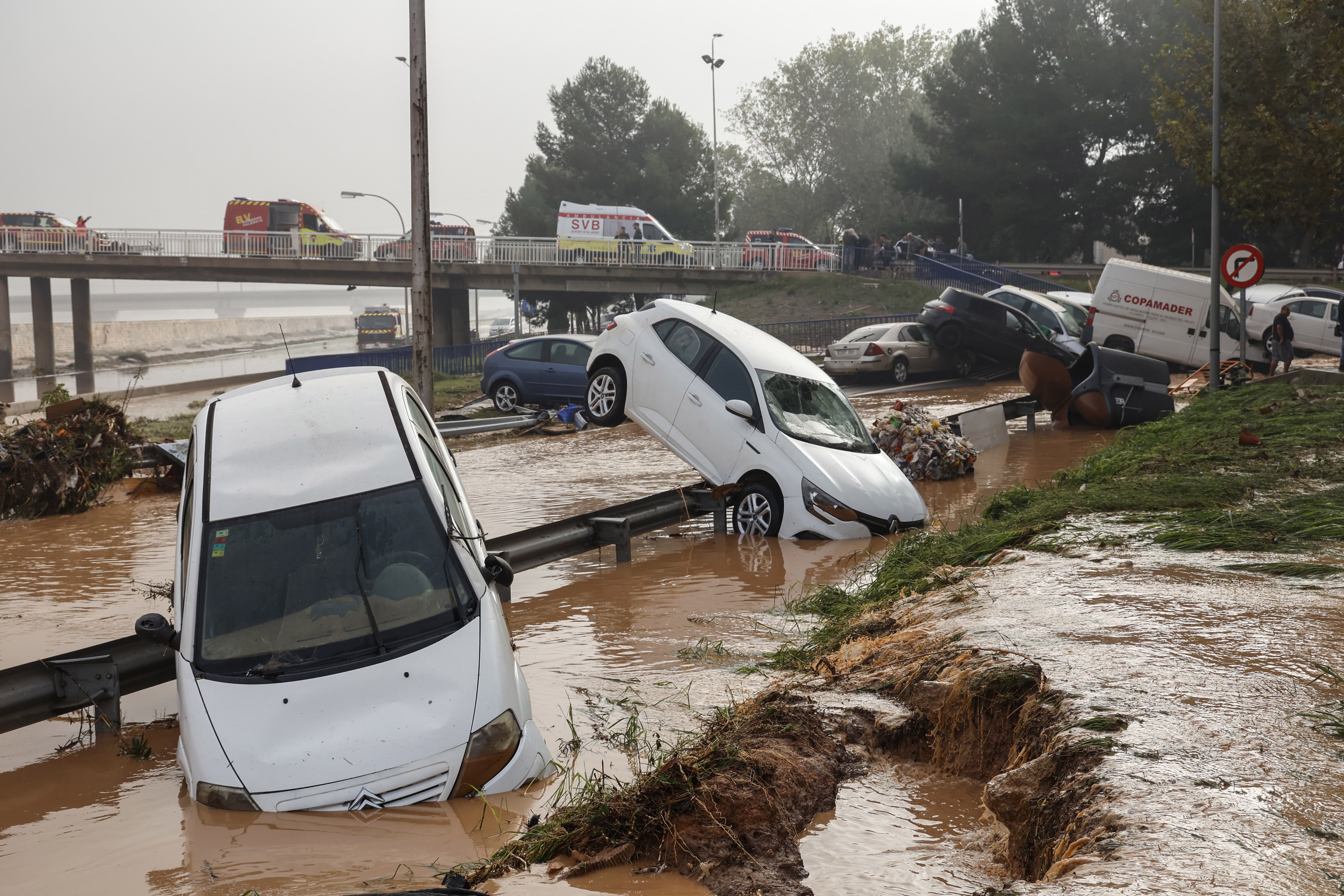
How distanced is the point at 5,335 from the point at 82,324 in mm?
4759

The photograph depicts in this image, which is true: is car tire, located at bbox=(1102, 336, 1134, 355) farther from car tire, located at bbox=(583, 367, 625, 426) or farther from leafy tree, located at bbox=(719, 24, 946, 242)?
leafy tree, located at bbox=(719, 24, 946, 242)

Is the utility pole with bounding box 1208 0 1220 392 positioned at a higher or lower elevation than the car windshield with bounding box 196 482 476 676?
higher

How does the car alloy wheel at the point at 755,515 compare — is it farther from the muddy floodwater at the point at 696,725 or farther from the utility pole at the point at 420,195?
the utility pole at the point at 420,195

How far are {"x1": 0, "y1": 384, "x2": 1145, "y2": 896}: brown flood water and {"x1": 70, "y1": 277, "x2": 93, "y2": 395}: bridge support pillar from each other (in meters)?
57.8

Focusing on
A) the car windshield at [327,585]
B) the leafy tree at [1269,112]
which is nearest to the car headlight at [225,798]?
the car windshield at [327,585]

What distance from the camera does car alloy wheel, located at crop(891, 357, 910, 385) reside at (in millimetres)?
26641

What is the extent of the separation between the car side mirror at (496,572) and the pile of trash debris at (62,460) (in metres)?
10.7

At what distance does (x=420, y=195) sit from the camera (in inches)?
623

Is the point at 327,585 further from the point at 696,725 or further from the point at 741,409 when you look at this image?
the point at 741,409

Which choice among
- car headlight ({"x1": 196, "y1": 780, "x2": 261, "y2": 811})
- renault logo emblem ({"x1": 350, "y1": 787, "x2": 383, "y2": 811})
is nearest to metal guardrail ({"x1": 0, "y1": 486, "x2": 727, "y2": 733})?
car headlight ({"x1": 196, "y1": 780, "x2": 261, "y2": 811})

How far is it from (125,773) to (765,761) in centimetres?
341

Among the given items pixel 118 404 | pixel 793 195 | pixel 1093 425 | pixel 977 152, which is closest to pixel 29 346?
pixel 793 195

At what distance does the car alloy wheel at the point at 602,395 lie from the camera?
12.9 meters

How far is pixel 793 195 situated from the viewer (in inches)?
3300
